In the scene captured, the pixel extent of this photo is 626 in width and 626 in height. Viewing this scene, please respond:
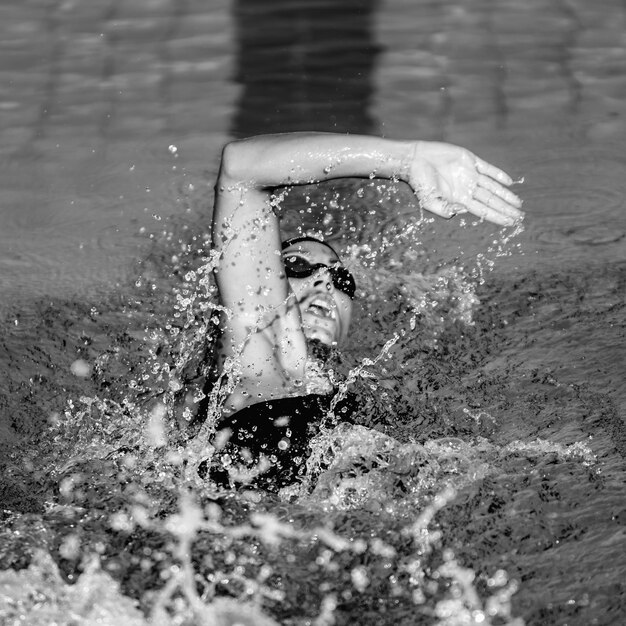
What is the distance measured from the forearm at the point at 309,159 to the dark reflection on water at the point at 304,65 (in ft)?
5.79

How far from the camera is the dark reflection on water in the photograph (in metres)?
3.83

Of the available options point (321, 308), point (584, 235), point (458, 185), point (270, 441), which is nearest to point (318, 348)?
point (321, 308)

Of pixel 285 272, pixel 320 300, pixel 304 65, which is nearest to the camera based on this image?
pixel 285 272

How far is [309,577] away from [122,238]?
182 cm

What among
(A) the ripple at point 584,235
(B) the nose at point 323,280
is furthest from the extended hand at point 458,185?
(A) the ripple at point 584,235

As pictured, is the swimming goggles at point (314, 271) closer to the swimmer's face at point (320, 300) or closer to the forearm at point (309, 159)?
the swimmer's face at point (320, 300)

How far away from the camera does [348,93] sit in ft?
13.0

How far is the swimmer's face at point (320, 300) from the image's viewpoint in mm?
2268

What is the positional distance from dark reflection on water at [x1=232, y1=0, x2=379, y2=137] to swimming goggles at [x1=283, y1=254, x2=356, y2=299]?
1.50 metres

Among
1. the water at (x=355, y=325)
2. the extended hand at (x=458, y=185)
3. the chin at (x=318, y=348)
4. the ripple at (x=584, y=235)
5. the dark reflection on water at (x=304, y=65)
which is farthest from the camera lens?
the dark reflection on water at (x=304, y=65)

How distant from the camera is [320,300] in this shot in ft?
7.52

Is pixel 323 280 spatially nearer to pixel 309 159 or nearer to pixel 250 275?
pixel 250 275

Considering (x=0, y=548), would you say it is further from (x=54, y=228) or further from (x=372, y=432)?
(x=54, y=228)

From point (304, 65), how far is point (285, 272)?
215 centimetres
